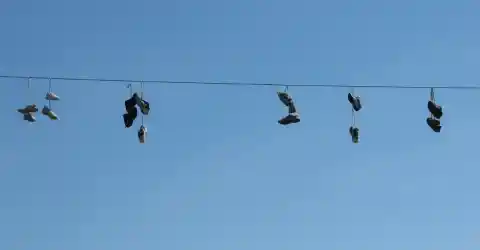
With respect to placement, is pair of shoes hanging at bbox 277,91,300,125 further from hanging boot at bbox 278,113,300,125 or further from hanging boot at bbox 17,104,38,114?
hanging boot at bbox 17,104,38,114

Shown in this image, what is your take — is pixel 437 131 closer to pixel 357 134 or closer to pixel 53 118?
pixel 357 134

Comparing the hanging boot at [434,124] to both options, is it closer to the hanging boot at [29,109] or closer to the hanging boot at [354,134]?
the hanging boot at [354,134]

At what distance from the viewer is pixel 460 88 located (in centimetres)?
1602

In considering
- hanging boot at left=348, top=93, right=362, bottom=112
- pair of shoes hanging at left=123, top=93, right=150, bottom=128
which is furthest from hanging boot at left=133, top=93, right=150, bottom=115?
hanging boot at left=348, top=93, right=362, bottom=112

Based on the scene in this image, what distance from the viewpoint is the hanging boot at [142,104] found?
Result: 16953mm

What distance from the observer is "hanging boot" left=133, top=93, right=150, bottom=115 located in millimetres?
16953

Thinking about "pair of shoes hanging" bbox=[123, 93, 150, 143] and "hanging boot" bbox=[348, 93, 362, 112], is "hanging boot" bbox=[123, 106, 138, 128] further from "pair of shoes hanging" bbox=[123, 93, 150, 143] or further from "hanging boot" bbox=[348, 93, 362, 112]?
"hanging boot" bbox=[348, 93, 362, 112]

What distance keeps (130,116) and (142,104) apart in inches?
11.1

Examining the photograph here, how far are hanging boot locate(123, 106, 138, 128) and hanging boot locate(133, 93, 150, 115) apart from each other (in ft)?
0.35

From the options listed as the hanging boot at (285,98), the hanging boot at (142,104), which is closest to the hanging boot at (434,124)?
the hanging boot at (285,98)

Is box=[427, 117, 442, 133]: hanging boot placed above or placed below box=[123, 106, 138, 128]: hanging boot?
below

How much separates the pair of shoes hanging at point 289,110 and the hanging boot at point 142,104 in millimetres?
2236

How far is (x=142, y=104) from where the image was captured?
55.9 ft

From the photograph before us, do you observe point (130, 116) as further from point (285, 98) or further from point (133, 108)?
point (285, 98)
